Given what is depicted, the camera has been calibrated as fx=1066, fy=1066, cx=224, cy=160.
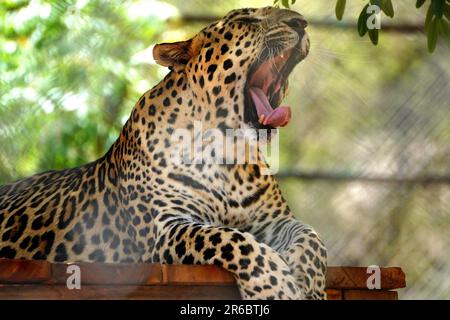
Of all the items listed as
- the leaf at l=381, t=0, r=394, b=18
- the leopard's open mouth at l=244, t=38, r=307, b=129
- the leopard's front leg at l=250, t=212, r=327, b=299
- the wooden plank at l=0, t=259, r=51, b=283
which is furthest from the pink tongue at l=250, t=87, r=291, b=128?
the wooden plank at l=0, t=259, r=51, b=283

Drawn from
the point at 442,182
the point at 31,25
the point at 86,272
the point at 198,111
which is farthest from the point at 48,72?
the point at 442,182

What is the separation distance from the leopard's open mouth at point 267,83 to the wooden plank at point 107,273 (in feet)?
3.28

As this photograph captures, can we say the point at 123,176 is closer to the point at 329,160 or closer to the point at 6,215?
the point at 6,215

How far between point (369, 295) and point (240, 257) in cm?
52

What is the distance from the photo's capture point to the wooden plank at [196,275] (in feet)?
10.4

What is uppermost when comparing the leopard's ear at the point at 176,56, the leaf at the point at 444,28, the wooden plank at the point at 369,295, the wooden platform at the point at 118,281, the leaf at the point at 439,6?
the leaf at the point at 439,6

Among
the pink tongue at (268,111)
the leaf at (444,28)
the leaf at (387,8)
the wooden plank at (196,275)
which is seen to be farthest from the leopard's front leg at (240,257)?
the leaf at (444,28)

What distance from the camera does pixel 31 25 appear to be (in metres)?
4.63

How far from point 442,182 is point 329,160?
677mm

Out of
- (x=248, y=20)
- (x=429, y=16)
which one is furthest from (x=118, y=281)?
(x=429, y=16)

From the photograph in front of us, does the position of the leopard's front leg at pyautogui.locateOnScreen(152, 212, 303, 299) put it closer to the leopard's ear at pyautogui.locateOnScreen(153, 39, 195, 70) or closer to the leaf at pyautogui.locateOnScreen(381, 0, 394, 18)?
the leopard's ear at pyautogui.locateOnScreen(153, 39, 195, 70)

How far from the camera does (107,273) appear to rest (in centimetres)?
308

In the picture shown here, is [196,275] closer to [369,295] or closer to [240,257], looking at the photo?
[240,257]

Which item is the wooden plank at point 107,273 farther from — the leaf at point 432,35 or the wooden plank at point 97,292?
the leaf at point 432,35
